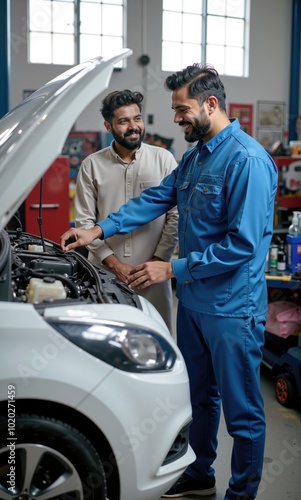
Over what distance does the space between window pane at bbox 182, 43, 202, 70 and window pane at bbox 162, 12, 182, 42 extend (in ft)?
0.57

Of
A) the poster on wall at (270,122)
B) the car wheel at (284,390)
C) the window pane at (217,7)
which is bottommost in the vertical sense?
the car wheel at (284,390)

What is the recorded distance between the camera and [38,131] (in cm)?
132

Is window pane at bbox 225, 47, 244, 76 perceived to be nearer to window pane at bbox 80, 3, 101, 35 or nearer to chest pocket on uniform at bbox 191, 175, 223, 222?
window pane at bbox 80, 3, 101, 35

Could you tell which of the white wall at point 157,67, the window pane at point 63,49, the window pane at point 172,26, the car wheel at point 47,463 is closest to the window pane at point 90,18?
the window pane at point 63,49

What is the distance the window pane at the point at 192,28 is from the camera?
7586 millimetres

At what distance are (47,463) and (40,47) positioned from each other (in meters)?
6.49

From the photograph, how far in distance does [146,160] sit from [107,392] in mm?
1343

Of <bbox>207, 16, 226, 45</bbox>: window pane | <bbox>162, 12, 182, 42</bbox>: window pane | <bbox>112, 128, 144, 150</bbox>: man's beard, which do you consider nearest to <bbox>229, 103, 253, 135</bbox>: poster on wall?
<bbox>207, 16, 226, 45</bbox>: window pane

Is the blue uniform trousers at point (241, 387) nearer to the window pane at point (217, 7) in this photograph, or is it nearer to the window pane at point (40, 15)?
the window pane at point (40, 15)

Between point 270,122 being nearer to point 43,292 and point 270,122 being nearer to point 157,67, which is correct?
point 157,67

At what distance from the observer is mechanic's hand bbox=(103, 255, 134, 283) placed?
234 cm

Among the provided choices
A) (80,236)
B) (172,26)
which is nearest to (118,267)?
(80,236)

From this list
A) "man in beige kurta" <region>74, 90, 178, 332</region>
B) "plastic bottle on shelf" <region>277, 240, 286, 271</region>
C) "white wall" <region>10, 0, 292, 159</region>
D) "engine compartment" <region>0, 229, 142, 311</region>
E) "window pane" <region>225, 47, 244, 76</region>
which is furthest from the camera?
"window pane" <region>225, 47, 244, 76</region>

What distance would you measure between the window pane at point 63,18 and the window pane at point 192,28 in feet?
5.32
